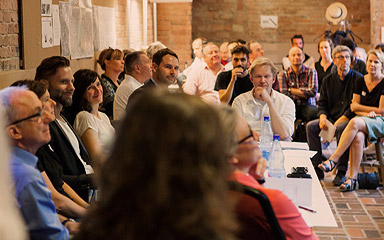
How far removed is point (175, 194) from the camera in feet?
3.26

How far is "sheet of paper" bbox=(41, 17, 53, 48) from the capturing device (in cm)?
503

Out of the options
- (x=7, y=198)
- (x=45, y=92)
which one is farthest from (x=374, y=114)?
(x=7, y=198)

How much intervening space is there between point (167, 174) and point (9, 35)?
363 centimetres

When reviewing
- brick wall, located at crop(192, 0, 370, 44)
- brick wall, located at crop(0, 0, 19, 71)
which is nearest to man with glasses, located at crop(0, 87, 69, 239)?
brick wall, located at crop(0, 0, 19, 71)

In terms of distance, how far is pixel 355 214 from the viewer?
210 inches

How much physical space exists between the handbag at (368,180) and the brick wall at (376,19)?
7.93m

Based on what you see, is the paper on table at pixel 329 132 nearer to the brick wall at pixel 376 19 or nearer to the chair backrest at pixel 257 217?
the chair backrest at pixel 257 217

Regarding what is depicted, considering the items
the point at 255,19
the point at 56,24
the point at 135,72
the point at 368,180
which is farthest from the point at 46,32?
the point at 255,19

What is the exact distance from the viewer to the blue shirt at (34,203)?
2.20 m

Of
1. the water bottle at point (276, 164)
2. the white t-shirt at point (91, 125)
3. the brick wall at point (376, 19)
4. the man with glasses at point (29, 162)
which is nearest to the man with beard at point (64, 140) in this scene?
the white t-shirt at point (91, 125)

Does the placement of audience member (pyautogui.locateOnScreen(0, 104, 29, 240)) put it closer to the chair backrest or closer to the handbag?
the chair backrest

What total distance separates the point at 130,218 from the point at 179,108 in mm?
212

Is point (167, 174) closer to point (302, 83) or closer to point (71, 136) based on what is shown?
point (71, 136)

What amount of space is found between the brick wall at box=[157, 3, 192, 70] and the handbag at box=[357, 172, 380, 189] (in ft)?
23.6
